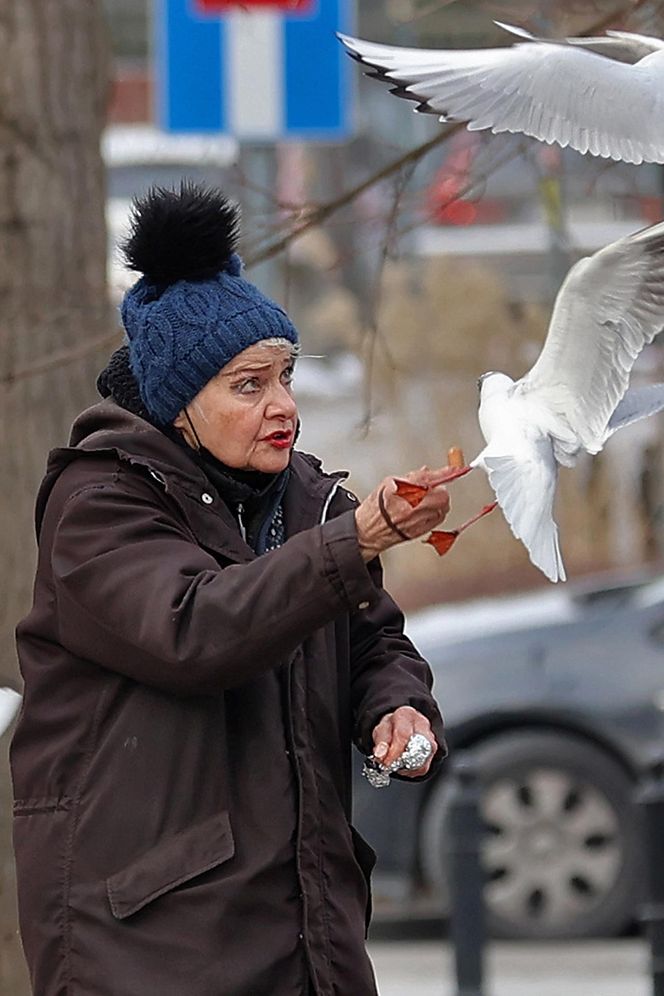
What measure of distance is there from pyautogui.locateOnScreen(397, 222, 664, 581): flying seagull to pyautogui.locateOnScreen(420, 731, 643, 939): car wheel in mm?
4567

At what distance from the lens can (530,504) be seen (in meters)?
2.71

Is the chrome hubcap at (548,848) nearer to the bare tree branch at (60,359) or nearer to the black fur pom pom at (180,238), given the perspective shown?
the bare tree branch at (60,359)

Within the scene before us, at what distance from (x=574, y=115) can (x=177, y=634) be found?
836 millimetres

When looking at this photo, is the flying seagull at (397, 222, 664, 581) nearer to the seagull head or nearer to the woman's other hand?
the seagull head

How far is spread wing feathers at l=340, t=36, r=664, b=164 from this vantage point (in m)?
2.79

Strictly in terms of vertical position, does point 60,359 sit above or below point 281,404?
below

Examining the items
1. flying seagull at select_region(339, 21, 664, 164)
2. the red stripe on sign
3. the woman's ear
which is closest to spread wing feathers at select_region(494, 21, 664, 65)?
flying seagull at select_region(339, 21, 664, 164)

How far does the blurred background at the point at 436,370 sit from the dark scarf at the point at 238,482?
21cm

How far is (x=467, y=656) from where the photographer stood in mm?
7684

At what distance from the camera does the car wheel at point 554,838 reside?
7.39 meters

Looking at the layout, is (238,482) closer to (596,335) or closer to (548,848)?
(596,335)

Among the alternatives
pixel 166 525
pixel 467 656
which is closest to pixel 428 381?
pixel 467 656

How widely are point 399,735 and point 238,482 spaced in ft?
1.35

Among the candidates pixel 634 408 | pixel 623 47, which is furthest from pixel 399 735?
pixel 623 47
